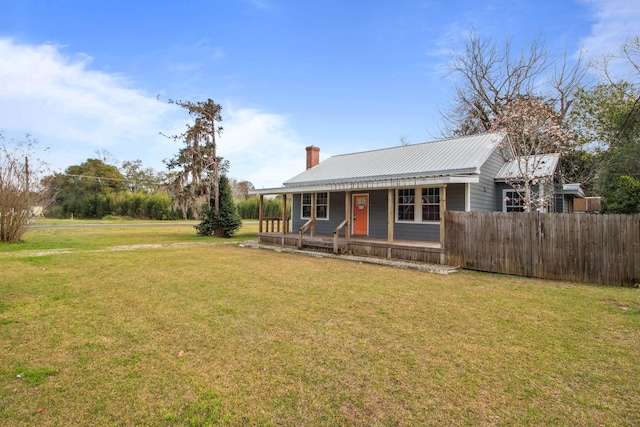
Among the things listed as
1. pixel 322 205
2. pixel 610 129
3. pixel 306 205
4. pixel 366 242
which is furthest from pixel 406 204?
pixel 610 129

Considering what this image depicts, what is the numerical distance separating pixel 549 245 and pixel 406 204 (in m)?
5.25

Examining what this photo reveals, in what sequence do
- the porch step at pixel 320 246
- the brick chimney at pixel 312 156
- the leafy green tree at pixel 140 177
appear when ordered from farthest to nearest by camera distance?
the leafy green tree at pixel 140 177 < the brick chimney at pixel 312 156 < the porch step at pixel 320 246

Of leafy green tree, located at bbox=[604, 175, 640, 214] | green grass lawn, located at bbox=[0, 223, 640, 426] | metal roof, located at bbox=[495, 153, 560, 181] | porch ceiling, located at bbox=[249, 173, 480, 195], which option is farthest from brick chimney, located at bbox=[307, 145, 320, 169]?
leafy green tree, located at bbox=[604, 175, 640, 214]

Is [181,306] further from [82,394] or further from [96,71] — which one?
[96,71]

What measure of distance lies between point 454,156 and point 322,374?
1135 centimetres

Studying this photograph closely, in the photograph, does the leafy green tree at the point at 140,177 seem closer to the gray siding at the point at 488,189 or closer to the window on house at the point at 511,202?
the gray siding at the point at 488,189

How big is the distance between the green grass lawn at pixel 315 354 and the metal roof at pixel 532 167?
6.53m

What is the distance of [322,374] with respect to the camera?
321cm

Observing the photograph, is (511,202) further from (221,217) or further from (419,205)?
(221,217)

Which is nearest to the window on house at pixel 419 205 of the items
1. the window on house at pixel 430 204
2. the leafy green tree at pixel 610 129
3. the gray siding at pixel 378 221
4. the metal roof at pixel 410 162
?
the window on house at pixel 430 204

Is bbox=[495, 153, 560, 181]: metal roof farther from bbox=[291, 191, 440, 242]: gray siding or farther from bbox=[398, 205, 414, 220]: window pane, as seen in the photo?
bbox=[398, 205, 414, 220]: window pane

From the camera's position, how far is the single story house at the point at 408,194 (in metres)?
10.8

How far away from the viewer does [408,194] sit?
12477 mm

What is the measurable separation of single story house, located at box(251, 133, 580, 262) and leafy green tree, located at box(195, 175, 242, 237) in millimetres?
4352
